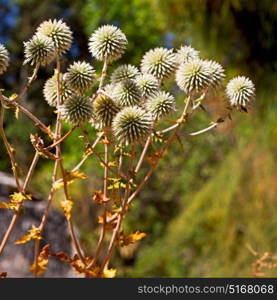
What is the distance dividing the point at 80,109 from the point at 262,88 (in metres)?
3.46

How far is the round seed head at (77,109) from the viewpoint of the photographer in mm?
1263

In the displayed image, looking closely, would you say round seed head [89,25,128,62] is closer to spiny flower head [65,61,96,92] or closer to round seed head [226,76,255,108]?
spiny flower head [65,61,96,92]

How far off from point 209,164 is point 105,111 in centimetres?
670

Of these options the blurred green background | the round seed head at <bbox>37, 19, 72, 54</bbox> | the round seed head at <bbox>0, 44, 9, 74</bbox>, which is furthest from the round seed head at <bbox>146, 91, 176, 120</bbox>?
the blurred green background

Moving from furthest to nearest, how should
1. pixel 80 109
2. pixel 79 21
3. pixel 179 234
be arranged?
pixel 79 21 < pixel 179 234 < pixel 80 109

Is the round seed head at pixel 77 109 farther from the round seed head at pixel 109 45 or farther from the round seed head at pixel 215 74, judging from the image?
the round seed head at pixel 215 74

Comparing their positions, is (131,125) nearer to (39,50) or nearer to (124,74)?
(124,74)

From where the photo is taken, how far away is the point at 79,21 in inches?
375

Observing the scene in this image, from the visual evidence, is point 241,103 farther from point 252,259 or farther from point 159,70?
point 252,259

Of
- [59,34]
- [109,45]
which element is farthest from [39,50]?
[109,45]

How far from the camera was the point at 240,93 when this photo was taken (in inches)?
55.3

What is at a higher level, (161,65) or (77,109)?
(161,65)

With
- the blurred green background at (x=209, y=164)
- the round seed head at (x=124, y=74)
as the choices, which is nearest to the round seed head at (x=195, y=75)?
the round seed head at (x=124, y=74)
